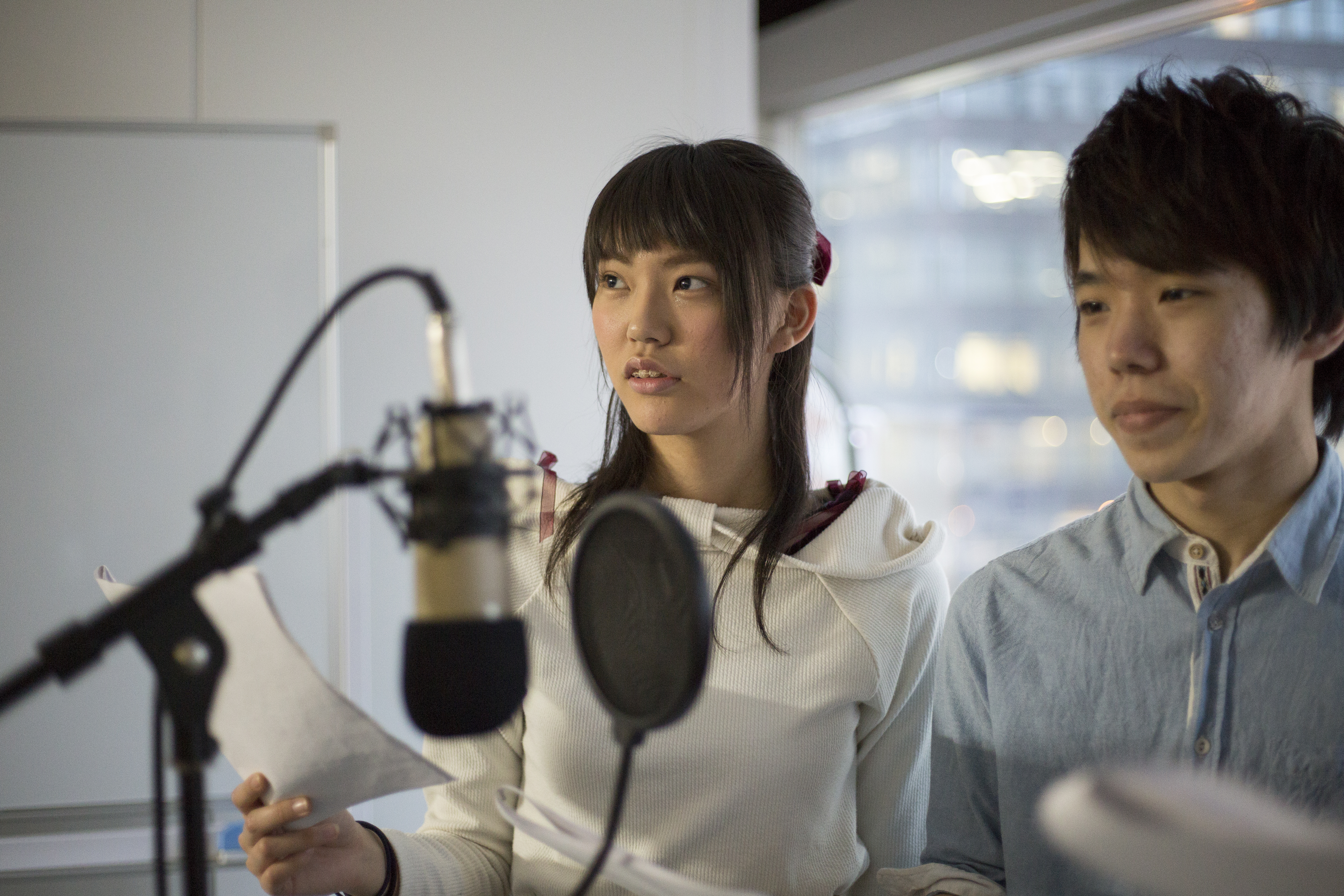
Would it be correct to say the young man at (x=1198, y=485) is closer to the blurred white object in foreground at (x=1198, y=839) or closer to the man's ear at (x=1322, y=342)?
the man's ear at (x=1322, y=342)

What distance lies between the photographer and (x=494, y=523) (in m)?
0.40

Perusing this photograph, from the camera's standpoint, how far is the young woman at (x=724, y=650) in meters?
1.01

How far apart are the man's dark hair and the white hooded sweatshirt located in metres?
0.44

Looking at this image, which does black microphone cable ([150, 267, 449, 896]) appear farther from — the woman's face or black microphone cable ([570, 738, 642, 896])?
the woman's face

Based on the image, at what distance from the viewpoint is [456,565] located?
1.30 feet

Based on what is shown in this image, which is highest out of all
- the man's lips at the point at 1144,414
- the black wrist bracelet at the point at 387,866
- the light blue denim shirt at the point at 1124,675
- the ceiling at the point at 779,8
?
the ceiling at the point at 779,8

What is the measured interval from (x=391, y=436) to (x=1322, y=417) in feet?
2.90

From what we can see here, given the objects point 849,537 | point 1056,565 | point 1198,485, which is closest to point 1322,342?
point 1198,485

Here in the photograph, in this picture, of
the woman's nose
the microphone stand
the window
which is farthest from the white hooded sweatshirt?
the window

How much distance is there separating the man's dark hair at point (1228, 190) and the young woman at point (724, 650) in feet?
1.14

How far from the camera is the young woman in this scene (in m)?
1.01

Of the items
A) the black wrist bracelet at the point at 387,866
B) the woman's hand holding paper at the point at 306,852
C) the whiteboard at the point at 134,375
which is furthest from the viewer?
the whiteboard at the point at 134,375

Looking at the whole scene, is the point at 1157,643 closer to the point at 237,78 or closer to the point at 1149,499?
the point at 1149,499

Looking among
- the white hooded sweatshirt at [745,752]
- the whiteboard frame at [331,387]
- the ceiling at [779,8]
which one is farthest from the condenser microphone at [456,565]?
the ceiling at [779,8]
